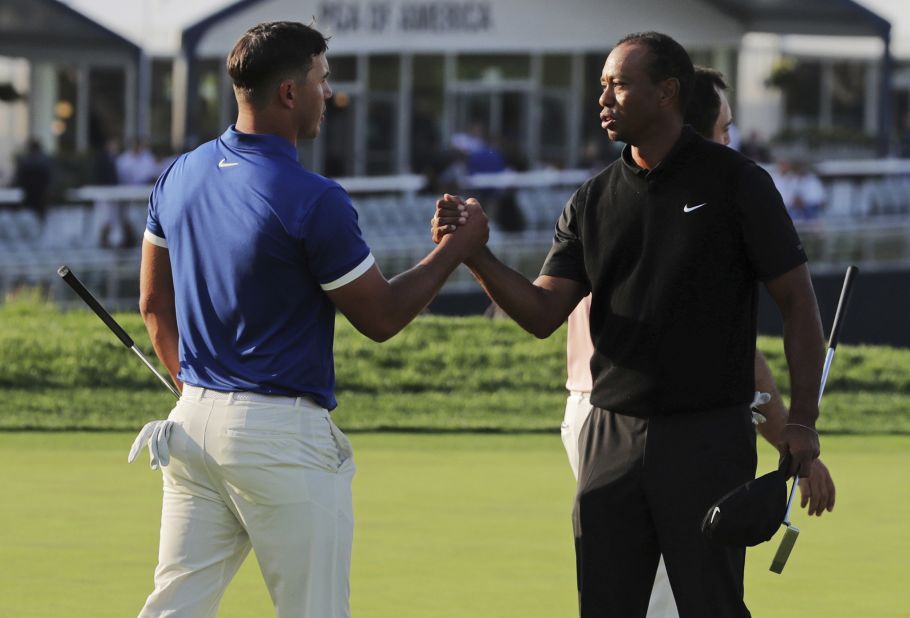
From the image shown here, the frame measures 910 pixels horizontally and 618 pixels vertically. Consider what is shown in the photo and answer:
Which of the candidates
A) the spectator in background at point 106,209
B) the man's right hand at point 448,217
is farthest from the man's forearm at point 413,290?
the spectator in background at point 106,209

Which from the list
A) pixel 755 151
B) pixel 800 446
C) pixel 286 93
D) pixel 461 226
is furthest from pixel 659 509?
pixel 755 151

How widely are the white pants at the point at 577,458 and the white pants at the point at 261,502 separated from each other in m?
1.07

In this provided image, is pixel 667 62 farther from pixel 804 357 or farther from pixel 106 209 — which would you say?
pixel 106 209

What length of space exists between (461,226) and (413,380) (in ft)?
28.6

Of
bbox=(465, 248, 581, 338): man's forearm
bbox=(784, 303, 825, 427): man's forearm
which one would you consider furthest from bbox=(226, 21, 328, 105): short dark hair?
bbox=(784, 303, 825, 427): man's forearm

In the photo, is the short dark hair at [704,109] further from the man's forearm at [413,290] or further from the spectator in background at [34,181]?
the spectator in background at [34,181]

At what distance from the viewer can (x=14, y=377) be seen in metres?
13.3

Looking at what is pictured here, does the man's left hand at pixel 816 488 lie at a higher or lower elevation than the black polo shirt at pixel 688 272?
lower

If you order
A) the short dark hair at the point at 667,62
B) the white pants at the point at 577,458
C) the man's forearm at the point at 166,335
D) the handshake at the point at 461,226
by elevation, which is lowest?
the white pants at the point at 577,458

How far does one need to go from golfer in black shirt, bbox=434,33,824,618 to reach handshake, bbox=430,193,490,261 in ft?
0.98

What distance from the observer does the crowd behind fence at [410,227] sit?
20.5 metres

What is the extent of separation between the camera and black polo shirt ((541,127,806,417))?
4.57m

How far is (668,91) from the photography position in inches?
187

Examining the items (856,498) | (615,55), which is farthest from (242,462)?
(856,498)
